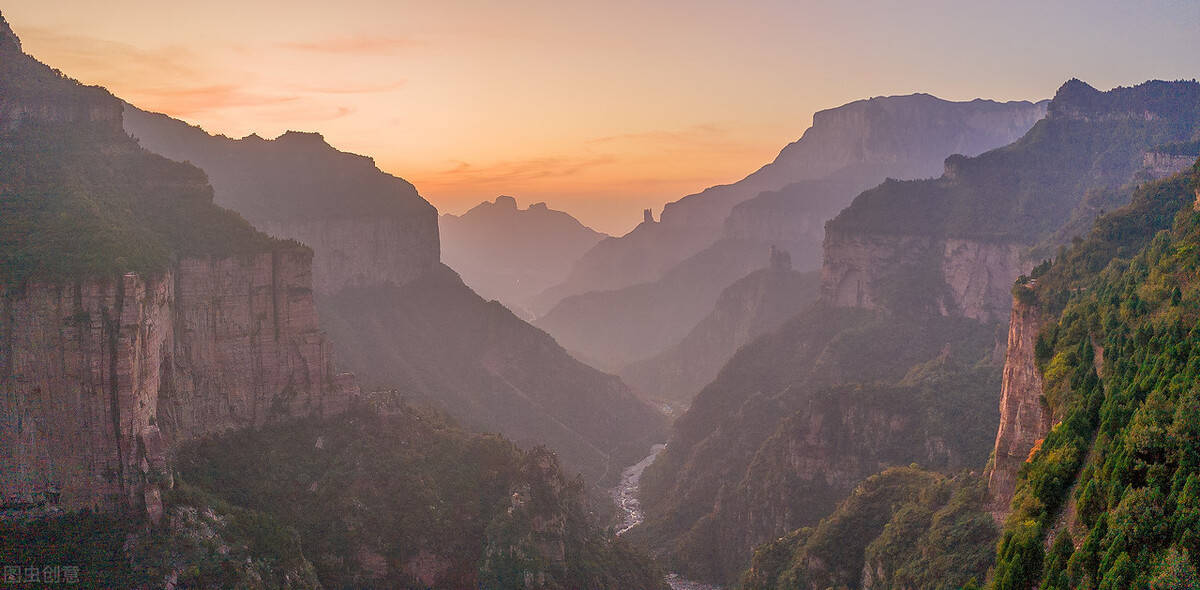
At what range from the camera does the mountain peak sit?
6215 cm

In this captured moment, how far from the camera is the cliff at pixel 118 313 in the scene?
158ft

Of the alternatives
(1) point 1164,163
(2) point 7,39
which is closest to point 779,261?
(1) point 1164,163

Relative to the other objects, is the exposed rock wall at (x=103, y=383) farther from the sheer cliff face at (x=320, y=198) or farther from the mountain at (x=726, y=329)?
the mountain at (x=726, y=329)

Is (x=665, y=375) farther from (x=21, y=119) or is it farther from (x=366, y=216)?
(x=21, y=119)

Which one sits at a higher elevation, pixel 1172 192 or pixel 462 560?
pixel 1172 192

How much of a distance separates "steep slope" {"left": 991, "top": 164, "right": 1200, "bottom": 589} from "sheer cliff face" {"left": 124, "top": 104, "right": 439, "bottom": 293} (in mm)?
88183

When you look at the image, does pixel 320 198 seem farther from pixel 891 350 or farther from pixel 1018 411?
pixel 1018 411

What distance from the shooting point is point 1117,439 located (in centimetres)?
2920

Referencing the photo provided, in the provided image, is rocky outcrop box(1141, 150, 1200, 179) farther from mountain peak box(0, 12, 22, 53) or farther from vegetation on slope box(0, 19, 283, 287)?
mountain peak box(0, 12, 22, 53)

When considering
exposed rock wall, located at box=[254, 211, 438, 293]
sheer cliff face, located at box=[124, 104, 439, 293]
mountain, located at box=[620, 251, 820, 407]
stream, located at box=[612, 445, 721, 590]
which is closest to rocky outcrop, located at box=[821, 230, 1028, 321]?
mountain, located at box=[620, 251, 820, 407]

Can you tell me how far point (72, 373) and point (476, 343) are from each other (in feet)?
259

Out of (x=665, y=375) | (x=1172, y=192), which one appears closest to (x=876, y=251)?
(x=665, y=375)

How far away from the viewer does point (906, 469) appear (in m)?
73.5

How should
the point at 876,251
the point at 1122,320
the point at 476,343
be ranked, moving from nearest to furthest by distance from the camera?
1. the point at 1122,320
2. the point at 476,343
3. the point at 876,251
